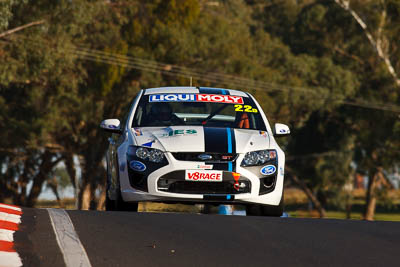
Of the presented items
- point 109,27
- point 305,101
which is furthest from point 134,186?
point 305,101

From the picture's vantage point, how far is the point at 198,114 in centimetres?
1071

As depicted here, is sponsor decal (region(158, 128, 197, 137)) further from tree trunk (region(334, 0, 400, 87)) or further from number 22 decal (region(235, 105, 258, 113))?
tree trunk (region(334, 0, 400, 87))

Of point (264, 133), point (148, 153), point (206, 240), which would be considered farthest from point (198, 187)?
point (206, 240)

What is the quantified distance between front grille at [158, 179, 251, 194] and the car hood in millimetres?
337

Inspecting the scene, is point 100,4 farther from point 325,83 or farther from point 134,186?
point 134,186

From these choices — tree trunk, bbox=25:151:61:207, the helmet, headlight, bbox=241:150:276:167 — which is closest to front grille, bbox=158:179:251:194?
headlight, bbox=241:150:276:167

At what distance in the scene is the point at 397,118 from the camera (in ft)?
147

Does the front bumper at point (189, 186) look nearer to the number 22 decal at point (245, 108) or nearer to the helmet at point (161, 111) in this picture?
the helmet at point (161, 111)

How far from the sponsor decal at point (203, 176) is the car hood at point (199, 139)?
22 centimetres

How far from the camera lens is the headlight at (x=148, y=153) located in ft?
30.4

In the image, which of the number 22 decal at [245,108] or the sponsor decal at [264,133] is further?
the number 22 decal at [245,108]

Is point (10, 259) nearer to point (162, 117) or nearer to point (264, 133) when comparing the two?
point (162, 117)

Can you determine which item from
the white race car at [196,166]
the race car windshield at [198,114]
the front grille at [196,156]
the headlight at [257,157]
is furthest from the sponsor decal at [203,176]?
the race car windshield at [198,114]

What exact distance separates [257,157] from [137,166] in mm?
1261
